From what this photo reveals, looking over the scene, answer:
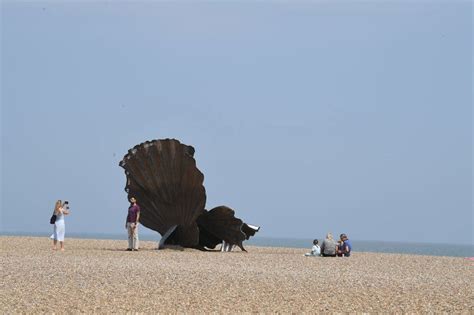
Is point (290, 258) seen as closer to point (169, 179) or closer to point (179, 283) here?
point (169, 179)

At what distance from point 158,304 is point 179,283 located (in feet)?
7.56

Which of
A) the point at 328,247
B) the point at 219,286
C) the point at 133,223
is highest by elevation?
the point at 133,223

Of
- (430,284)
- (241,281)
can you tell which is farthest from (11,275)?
(430,284)

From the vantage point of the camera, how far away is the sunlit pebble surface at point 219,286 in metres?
13.5

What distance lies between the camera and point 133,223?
84.3 ft

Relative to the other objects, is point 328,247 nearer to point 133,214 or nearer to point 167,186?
point 167,186

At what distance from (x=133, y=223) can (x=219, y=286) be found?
10543 millimetres

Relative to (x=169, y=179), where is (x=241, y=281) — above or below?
below

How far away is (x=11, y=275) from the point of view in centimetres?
1661

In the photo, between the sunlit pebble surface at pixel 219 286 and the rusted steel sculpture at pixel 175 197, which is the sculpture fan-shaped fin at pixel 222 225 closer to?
the rusted steel sculpture at pixel 175 197

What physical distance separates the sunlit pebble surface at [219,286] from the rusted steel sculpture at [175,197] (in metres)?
5.49

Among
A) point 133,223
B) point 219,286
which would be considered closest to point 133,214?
point 133,223

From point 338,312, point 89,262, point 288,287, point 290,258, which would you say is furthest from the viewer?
point 290,258

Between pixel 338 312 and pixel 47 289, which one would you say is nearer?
pixel 338 312
